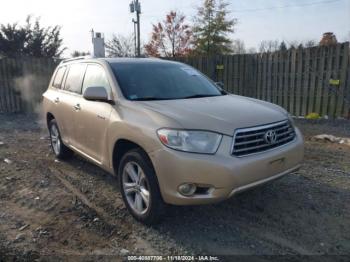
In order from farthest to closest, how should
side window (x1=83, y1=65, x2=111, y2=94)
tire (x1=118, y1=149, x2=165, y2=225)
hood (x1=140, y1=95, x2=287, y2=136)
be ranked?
side window (x1=83, y1=65, x2=111, y2=94) → tire (x1=118, y1=149, x2=165, y2=225) → hood (x1=140, y1=95, x2=287, y2=136)

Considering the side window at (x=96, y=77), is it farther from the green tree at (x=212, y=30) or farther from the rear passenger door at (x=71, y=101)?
the green tree at (x=212, y=30)

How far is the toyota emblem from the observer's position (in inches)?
126

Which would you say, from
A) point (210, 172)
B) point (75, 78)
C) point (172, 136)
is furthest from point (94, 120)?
point (210, 172)

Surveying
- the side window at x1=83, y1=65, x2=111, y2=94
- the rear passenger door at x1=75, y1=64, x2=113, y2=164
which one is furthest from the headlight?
the side window at x1=83, y1=65, x2=111, y2=94

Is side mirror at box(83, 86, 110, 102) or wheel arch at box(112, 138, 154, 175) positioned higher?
side mirror at box(83, 86, 110, 102)

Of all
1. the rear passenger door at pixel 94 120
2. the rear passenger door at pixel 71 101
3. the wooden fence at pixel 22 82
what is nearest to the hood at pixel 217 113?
the rear passenger door at pixel 94 120

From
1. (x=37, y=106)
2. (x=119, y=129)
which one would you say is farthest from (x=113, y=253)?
(x=37, y=106)

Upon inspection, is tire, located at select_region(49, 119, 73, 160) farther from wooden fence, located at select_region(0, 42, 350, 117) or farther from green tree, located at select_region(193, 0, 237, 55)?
green tree, located at select_region(193, 0, 237, 55)

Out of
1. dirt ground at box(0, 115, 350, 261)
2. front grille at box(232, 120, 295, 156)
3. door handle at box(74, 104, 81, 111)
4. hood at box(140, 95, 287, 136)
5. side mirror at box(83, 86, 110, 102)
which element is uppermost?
side mirror at box(83, 86, 110, 102)

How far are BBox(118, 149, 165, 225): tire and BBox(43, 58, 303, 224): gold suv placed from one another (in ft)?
0.03

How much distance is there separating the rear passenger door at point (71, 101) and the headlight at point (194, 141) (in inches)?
82.7

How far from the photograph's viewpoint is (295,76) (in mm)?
9680

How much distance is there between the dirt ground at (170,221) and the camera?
3014 mm

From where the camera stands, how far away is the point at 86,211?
3807 mm
